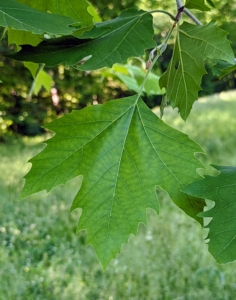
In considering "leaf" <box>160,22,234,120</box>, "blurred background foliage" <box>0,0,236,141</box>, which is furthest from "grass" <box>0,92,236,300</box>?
"blurred background foliage" <box>0,0,236,141</box>

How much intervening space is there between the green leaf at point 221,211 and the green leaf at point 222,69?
106 mm

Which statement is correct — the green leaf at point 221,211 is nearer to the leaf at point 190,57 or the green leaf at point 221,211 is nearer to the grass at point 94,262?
the leaf at point 190,57

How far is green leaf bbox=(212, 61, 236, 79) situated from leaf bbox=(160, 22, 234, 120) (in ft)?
0.05

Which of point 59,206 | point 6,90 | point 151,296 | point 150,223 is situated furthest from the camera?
point 6,90

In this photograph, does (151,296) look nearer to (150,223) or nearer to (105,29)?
(150,223)

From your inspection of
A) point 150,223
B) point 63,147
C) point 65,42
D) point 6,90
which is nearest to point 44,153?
point 63,147

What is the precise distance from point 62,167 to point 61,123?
0.16ft

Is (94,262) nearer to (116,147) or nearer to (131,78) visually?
(131,78)

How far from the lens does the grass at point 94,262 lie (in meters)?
2.17

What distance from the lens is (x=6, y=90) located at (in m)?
7.57

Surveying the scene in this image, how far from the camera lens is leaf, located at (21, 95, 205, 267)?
0.43 meters

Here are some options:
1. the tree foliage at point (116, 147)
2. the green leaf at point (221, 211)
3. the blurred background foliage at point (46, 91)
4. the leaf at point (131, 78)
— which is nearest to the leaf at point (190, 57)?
the tree foliage at point (116, 147)

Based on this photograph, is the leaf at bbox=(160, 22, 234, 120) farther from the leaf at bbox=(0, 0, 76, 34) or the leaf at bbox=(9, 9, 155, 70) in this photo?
the leaf at bbox=(0, 0, 76, 34)

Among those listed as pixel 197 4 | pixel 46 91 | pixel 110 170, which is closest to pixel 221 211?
pixel 110 170
